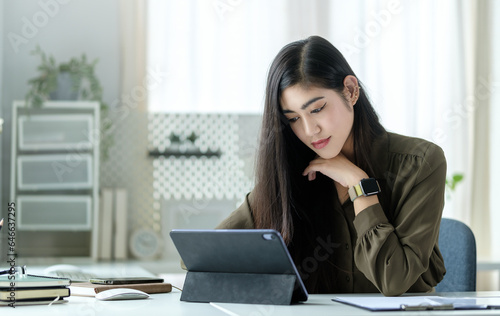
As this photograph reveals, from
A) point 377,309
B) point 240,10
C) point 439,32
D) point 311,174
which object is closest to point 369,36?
point 439,32

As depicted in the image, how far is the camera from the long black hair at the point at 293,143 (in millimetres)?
1516

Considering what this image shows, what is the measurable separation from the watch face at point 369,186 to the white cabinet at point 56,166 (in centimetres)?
215

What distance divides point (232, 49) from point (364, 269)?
2558 mm

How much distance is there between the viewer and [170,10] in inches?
147

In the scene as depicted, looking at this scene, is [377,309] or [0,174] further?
[0,174]

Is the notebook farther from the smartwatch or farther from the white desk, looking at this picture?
the smartwatch

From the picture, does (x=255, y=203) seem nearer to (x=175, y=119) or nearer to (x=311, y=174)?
(x=311, y=174)

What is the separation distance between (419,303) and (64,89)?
2718 mm

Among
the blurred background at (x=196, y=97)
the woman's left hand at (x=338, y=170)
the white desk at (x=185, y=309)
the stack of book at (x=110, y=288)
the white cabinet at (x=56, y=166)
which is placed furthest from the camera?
the blurred background at (x=196, y=97)

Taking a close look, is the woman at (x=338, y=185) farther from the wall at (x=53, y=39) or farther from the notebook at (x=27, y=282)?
the wall at (x=53, y=39)

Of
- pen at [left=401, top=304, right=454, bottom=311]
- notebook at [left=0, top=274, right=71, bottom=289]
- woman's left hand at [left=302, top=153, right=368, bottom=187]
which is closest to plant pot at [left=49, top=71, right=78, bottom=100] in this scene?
woman's left hand at [left=302, top=153, right=368, bottom=187]

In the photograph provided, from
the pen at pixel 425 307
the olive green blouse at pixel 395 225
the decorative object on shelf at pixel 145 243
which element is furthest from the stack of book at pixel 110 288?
the decorative object on shelf at pixel 145 243

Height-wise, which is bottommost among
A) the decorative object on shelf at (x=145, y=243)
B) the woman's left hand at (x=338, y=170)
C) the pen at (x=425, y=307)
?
the decorative object on shelf at (x=145, y=243)

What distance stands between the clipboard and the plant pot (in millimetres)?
2521
